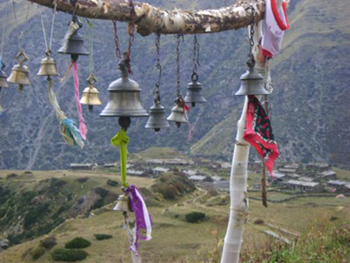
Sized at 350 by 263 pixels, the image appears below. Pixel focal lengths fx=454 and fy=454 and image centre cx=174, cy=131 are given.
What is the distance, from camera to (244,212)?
5.99m

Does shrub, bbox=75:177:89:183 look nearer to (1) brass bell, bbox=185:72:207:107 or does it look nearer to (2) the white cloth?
(1) brass bell, bbox=185:72:207:107

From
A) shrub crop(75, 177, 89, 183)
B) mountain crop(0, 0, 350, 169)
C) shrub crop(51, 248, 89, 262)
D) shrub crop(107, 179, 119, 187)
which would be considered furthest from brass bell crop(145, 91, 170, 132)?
mountain crop(0, 0, 350, 169)

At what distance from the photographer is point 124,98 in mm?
4746

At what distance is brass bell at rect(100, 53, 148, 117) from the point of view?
4684mm

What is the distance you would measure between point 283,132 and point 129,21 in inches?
2704

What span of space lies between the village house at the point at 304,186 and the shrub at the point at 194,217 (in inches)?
1088

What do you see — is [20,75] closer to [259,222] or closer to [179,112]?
[179,112]

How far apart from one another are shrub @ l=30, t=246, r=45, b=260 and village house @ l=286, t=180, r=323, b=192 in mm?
35396

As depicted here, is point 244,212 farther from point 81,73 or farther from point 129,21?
point 81,73

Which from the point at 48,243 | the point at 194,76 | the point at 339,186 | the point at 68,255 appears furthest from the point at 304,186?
the point at 194,76

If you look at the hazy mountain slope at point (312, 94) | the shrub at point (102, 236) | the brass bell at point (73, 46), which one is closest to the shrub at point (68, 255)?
the shrub at point (102, 236)

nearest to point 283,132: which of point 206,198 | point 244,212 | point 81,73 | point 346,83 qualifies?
point 346,83

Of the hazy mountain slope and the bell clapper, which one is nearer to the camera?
the bell clapper

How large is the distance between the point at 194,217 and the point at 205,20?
20.2 metres
